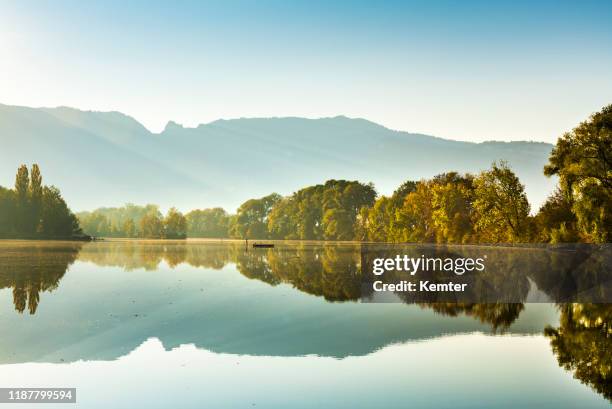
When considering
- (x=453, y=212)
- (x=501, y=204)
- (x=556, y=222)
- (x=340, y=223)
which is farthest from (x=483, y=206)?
(x=340, y=223)

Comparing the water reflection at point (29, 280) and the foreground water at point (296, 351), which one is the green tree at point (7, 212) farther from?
the foreground water at point (296, 351)

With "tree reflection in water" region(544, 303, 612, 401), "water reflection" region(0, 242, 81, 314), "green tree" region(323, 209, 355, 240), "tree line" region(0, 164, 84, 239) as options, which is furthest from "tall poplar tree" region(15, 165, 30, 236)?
"tree reflection in water" region(544, 303, 612, 401)

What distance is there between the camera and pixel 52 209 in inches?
5969

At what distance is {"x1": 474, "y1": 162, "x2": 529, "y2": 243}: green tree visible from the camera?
99.1 m

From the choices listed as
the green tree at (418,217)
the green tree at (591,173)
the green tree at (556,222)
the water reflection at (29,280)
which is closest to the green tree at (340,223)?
the green tree at (418,217)

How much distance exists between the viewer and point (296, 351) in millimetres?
21453

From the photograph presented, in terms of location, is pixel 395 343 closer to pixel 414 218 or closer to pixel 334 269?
pixel 334 269

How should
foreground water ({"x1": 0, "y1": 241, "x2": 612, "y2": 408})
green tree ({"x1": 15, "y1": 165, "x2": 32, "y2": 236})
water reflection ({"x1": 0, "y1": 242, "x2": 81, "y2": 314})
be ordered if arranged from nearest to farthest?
1. foreground water ({"x1": 0, "y1": 241, "x2": 612, "y2": 408})
2. water reflection ({"x1": 0, "y1": 242, "x2": 81, "y2": 314})
3. green tree ({"x1": 15, "y1": 165, "x2": 32, "y2": 236})

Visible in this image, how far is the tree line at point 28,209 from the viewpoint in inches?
5842

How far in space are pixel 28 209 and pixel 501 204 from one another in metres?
106

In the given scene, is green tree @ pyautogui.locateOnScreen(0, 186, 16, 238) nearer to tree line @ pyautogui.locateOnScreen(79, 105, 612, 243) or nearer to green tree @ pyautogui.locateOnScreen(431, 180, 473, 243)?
tree line @ pyautogui.locateOnScreen(79, 105, 612, 243)

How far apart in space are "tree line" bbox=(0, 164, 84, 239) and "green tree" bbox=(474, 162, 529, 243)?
100545mm

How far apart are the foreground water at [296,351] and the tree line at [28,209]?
4751 inches

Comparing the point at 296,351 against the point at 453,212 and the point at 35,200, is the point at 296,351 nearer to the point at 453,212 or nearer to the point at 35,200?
the point at 453,212
